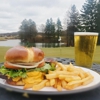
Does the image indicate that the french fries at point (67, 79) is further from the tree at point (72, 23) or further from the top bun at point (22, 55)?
the tree at point (72, 23)

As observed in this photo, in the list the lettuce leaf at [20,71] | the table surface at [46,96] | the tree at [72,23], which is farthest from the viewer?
the tree at [72,23]

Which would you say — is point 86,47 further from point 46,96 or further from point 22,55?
point 46,96

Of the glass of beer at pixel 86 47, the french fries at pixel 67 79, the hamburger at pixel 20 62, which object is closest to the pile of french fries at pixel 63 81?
the french fries at pixel 67 79

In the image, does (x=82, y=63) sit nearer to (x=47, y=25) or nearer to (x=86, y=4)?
(x=47, y=25)

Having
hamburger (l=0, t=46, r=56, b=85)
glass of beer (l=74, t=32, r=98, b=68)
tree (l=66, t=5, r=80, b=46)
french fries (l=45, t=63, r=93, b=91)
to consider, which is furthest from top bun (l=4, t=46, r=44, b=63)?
tree (l=66, t=5, r=80, b=46)

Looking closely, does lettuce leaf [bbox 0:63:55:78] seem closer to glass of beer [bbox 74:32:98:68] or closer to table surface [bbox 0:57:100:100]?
table surface [bbox 0:57:100:100]

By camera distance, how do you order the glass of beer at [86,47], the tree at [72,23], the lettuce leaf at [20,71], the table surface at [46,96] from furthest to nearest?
the tree at [72,23], the glass of beer at [86,47], the lettuce leaf at [20,71], the table surface at [46,96]
